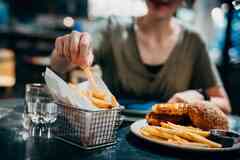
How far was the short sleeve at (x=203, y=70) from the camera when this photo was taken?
2.67 metres

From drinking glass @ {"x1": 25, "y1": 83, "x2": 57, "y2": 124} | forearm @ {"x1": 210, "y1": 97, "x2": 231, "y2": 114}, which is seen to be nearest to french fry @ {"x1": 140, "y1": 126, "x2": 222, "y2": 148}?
drinking glass @ {"x1": 25, "y1": 83, "x2": 57, "y2": 124}

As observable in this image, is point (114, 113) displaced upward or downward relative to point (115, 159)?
upward

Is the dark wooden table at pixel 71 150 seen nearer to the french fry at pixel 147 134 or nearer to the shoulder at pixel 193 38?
the french fry at pixel 147 134

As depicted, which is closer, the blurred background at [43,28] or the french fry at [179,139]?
the french fry at [179,139]

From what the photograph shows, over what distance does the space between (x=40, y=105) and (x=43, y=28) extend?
7083mm

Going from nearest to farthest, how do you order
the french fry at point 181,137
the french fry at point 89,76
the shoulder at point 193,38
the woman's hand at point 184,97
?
the french fry at point 181,137 → the french fry at point 89,76 → the woman's hand at point 184,97 → the shoulder at point 193,38

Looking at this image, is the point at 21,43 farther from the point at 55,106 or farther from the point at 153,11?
the point at 55,106

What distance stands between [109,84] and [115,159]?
1.46 m

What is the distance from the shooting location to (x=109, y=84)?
8.98ft

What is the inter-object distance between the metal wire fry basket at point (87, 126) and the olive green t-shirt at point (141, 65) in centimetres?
114

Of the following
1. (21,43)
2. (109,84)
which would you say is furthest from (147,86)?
(21,43)

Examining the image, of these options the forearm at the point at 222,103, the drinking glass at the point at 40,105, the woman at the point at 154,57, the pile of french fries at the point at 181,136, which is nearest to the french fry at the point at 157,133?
the pile of french fries at the point at 181,136

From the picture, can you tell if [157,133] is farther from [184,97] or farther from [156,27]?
[156,27]

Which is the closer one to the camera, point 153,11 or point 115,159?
point 115,159
